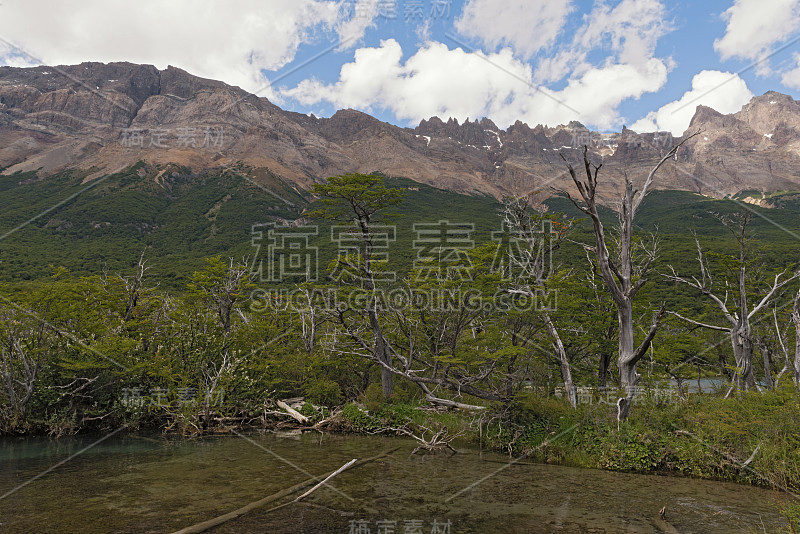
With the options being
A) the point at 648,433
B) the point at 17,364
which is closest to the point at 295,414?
the point at 17,364

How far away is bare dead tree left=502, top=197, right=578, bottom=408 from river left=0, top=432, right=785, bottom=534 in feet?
13.6

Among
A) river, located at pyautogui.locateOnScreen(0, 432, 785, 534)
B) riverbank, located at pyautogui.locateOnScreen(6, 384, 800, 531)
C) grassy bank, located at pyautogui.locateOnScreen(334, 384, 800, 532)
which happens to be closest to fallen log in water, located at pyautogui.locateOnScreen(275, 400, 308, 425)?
riverbank, located at pyautogui.locateOnScreen(6, 384, 800, 531)

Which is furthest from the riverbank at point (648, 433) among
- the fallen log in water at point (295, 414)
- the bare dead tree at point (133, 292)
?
the bare dead tree at point (133, 292)

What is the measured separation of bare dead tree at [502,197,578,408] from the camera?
1563 cm

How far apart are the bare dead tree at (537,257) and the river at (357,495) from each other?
13.6 ft

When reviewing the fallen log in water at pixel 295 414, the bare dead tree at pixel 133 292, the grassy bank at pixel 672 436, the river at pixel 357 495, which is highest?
the bare dead tree at pixel 133 292

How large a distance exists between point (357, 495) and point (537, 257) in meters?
11.0

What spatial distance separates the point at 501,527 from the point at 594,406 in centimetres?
660

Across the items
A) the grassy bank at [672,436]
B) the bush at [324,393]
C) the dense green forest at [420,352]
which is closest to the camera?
the grassy bank at [672,436]

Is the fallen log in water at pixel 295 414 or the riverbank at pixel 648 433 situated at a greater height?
the riverbank at pixel 648 433

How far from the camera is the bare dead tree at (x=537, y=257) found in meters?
15.6

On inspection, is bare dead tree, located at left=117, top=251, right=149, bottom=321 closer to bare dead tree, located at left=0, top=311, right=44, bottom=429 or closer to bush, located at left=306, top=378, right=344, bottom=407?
bare dead tree, located at left=0, top=311, right=44, bottom=429

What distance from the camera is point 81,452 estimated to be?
14.5 meters

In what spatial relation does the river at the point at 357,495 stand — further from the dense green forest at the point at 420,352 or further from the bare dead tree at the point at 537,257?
the bare dead tree at the point at 537,257
